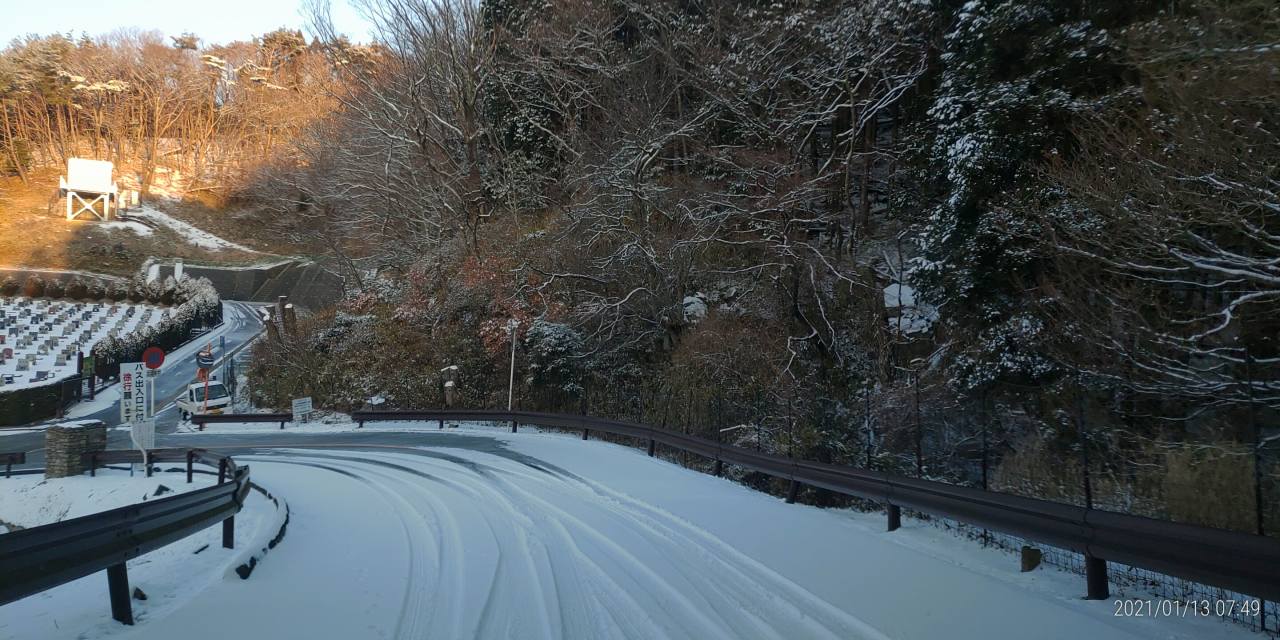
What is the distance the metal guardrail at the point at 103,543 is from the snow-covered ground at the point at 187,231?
274ft

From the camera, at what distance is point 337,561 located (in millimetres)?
7418

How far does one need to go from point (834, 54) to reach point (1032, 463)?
15.9m

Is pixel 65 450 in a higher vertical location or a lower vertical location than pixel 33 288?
lower

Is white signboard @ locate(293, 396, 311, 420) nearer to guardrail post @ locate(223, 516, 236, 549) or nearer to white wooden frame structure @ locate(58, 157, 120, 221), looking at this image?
guardrail post @ locate(223, 516, 236, 549)

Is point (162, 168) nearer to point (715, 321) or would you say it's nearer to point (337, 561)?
point (715, 321)

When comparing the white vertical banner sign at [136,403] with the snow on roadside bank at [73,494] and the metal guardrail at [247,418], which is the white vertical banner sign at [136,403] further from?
the metal guardrail at [247,418]

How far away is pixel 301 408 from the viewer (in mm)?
31594

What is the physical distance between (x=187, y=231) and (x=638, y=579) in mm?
89322

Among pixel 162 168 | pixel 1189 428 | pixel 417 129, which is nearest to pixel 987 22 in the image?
pixel 1189 428

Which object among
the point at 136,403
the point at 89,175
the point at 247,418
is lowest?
the point at 247,418

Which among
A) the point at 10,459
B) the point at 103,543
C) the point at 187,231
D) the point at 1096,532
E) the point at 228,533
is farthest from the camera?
the point at 187,231

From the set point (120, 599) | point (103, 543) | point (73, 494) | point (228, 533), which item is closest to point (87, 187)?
point (73, 494)

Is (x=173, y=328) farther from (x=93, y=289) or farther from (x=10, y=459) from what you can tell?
(x=10, y=459)

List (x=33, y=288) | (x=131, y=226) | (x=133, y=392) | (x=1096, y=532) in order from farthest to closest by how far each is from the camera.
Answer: (x=131, y=226) → (x=33, y=288) → (x=133, y=392) → (x=1096, y=532)
